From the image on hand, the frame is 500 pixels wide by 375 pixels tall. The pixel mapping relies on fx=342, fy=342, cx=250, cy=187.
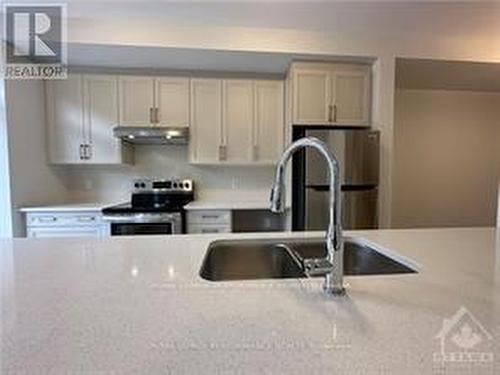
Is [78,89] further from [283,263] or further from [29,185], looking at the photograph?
[283,263]

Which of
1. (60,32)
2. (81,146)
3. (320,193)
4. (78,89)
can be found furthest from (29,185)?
(320,193)

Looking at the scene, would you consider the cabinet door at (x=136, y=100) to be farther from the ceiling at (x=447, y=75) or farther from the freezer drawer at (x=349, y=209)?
the ceiling at (x=447, y=75)

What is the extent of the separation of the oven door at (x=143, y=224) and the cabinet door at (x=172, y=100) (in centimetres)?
103

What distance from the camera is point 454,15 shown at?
284cm

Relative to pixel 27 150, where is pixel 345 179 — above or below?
below

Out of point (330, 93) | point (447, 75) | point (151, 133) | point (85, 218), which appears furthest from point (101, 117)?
point (447, 75)

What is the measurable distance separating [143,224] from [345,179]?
1.90 m

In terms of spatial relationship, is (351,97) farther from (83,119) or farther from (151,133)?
(83,119)

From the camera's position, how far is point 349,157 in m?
3.08

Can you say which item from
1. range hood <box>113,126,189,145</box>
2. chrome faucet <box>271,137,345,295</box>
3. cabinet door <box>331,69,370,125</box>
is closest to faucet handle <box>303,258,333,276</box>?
chrome faucet <box>271,137,345,295</box>

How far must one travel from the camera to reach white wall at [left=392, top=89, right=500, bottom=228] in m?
4.72

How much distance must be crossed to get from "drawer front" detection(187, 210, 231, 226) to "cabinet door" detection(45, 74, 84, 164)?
4.37 ft

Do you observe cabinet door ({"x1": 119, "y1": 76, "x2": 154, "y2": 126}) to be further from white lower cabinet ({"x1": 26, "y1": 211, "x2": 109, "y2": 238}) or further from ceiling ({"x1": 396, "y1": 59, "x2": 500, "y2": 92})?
ceiling ({"x1": 396, "y1": 59, "x2": 500, "y2": 92})

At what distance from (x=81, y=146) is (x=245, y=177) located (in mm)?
1784
